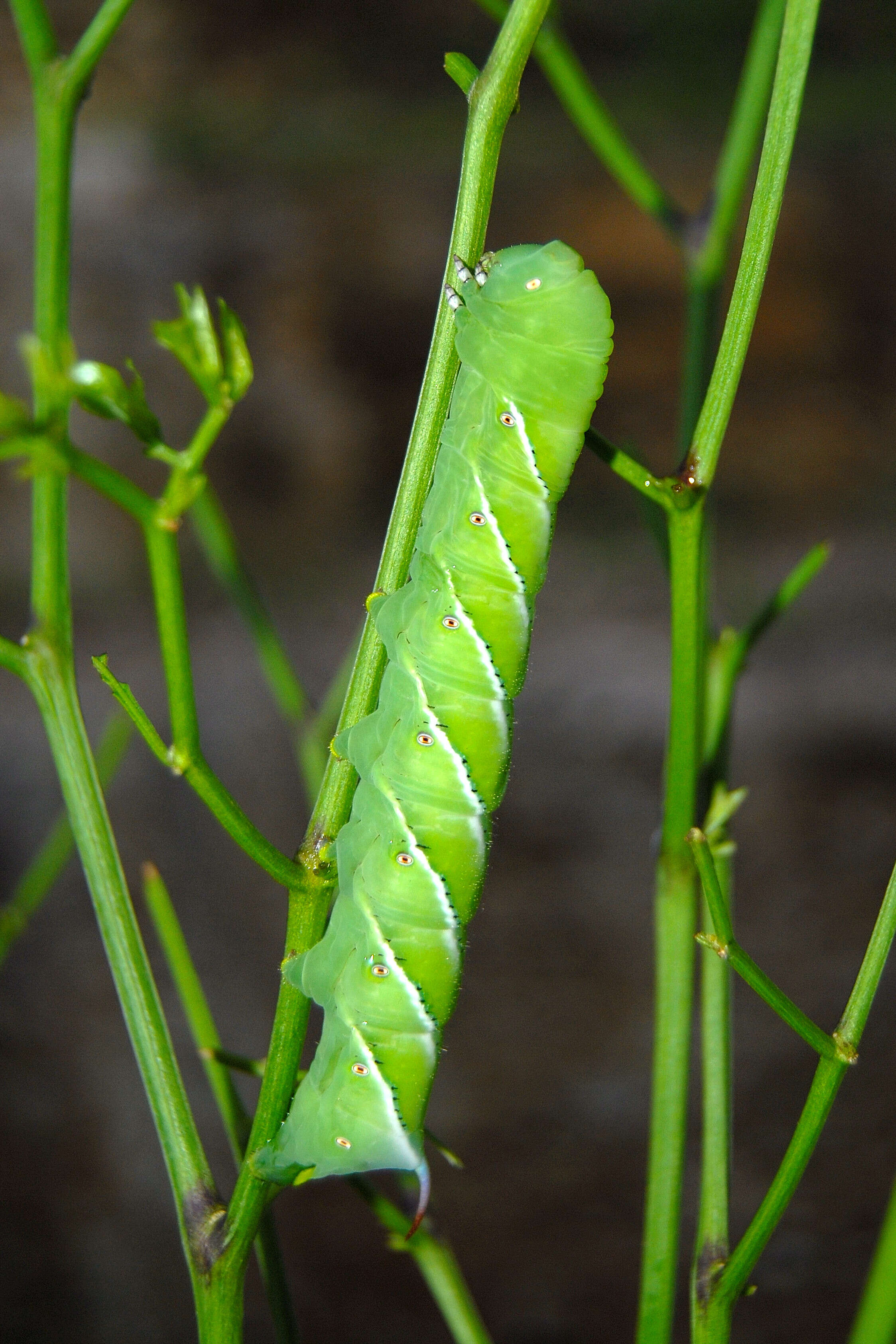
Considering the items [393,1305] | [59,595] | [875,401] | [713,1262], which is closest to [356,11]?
[875,401]

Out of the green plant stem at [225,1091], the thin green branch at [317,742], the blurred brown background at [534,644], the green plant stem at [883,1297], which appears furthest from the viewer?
the blurred brown background at [534,644]

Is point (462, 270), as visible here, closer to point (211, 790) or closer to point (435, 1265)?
point (211, 790)

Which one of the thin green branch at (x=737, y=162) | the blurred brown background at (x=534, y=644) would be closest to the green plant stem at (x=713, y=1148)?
the thin green branch at (x=737, y=162)

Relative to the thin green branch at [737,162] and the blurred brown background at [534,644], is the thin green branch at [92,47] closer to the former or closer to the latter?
the thin green branch at [737,162]

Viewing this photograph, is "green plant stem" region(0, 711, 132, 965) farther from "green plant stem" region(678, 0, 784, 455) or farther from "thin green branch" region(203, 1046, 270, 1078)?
"green plant stem" region(678, 0, 784, 455)

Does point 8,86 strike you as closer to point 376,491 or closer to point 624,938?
point 376,491

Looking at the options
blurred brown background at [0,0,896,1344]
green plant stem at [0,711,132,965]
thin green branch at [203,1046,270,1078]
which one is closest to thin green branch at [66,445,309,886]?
thin green branch at [203,1046,270,1078]
